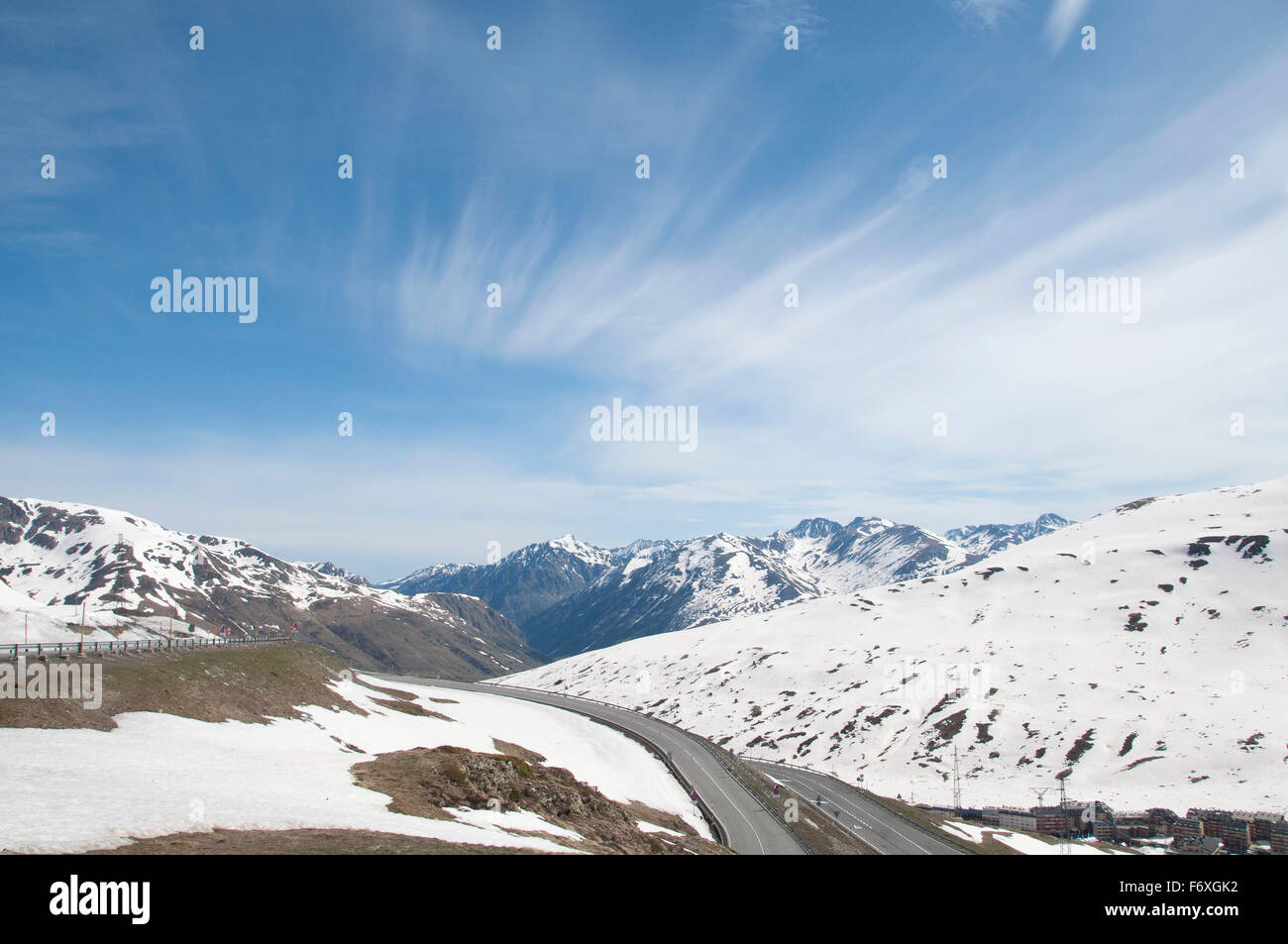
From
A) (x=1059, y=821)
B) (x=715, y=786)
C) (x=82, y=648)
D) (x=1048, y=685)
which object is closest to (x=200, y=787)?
(x=82, y=648)

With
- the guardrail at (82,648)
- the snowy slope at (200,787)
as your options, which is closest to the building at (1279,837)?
the snowy slope at (200,787)

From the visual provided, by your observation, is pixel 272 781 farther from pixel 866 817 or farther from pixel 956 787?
pixel 956 787

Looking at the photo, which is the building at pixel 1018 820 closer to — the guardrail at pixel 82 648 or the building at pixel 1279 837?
the building at pixel 1279 837

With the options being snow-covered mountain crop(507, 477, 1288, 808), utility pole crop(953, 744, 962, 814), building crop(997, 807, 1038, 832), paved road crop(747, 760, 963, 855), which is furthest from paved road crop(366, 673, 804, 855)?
building crop(997, 807, 1038, 832)
